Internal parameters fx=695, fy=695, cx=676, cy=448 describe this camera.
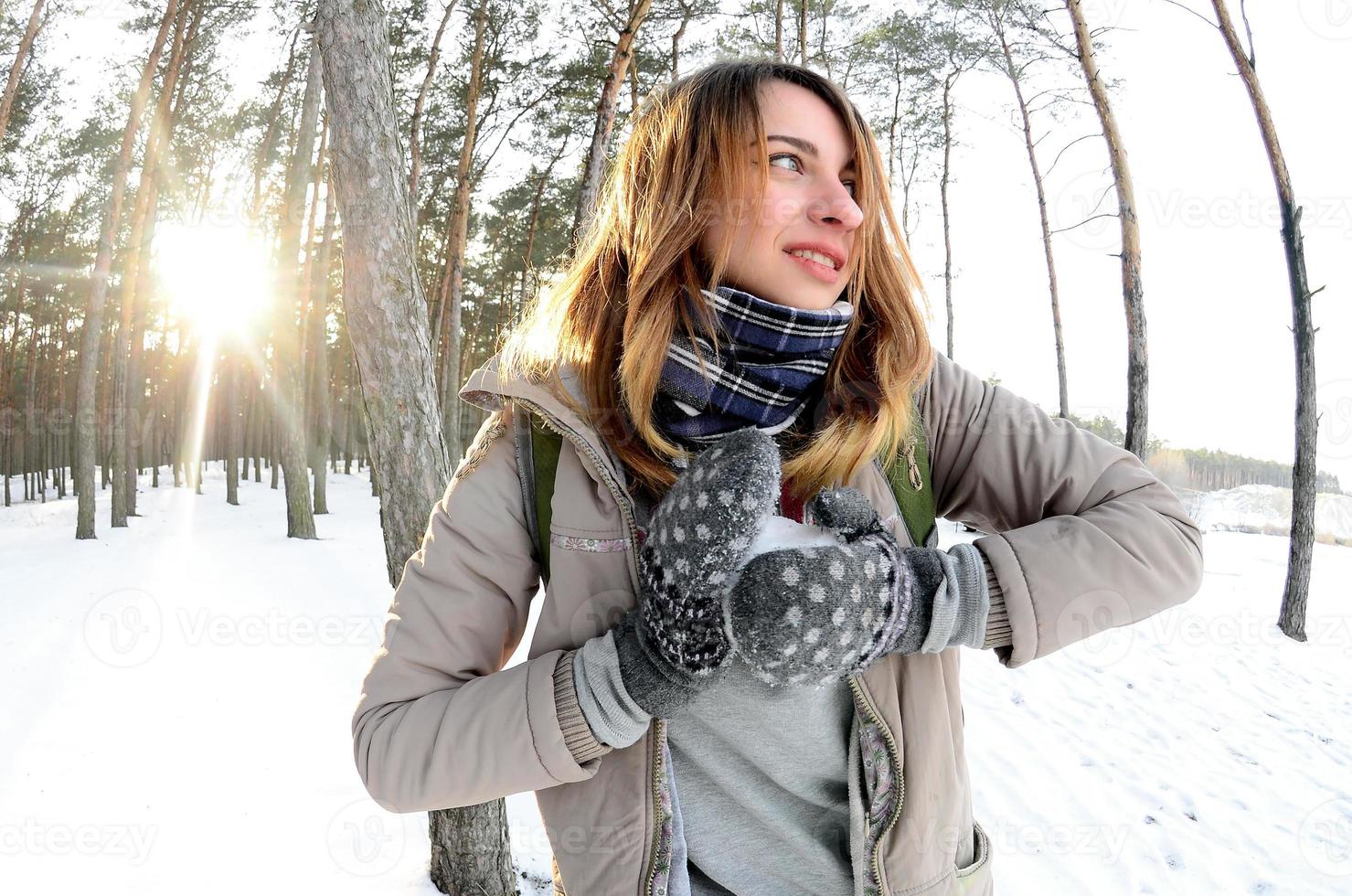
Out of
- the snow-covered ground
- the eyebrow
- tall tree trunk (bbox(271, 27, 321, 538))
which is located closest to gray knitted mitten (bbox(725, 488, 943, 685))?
the eyebrow

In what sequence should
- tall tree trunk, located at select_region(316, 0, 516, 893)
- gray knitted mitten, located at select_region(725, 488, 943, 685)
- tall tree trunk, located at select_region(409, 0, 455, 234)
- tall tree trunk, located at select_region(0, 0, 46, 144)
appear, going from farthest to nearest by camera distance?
1. tall tree trunk, located at select_region(409, 0, 455, 234)
2. tall tree trunk, located at select_region(0, 0, 46, 144)
3. tall tree trunk, located at select_region(316, 0, 516, 893)
4. gray knitted mitten, located at select_region(725, 488, 943, 685)

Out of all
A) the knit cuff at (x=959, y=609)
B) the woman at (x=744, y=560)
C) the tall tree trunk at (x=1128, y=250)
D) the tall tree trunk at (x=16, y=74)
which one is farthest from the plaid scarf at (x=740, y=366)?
the tall tree trunk at (x=16, y=74)

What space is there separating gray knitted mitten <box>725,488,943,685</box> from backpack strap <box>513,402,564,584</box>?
0.35 meters

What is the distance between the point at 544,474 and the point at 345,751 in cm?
393

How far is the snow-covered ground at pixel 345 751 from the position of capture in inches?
128

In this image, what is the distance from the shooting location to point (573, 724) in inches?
38.6

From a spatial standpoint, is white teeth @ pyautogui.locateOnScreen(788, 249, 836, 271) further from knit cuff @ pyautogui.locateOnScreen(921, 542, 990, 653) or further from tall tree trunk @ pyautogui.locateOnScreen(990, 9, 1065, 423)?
tall tree trunk @ pyautogui.locateOnScreen(990, 9, 1065, 423)

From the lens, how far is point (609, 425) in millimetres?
1196

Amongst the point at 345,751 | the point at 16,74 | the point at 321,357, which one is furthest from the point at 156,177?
the point at 345,751

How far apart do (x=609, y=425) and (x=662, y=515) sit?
26 centimetres

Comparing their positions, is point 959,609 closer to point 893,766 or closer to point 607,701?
point 893,766

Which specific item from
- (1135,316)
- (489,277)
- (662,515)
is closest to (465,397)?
(662,515)

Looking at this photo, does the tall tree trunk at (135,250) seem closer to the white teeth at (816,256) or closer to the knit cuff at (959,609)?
the white teeth at (816,256)

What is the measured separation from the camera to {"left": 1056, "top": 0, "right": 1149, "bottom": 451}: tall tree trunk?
775cm
